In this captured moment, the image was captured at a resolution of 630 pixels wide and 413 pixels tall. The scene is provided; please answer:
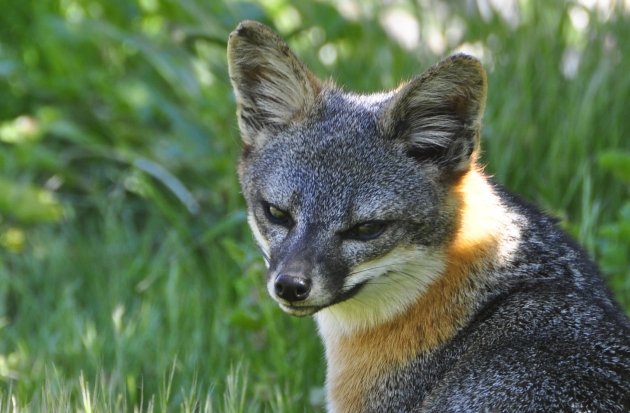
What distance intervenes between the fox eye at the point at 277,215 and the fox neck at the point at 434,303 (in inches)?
17.8

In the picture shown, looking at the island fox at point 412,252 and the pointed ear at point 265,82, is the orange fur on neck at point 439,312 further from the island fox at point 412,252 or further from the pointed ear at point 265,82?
the pointed ear at point 265,82

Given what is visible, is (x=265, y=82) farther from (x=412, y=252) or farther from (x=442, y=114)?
(x=412, y=252)

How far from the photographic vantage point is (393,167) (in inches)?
165

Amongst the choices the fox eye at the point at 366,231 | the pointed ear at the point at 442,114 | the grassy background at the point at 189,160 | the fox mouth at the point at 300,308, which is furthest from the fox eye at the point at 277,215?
the grassy background at the point at 189,160

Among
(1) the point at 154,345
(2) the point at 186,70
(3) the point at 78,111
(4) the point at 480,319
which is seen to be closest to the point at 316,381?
(1) the point at 154,345

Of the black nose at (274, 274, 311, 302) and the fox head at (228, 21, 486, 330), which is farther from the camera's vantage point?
the fox head at (228, 21, 486, 330)

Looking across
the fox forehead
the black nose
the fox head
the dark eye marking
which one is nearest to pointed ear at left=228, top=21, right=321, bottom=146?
the fox head

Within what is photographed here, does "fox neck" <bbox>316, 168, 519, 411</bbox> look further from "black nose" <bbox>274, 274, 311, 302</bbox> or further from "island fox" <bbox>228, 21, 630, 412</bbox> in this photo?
"black nose" <bbox>274, 274, 311, 302</bbox>

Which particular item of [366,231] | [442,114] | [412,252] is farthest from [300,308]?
[442,114]

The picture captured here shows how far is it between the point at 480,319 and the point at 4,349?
287 centimetres

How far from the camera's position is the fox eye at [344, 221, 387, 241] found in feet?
13.3

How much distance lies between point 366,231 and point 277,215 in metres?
0.40

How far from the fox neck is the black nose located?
0.46 metres

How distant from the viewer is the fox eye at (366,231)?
4039 mm
